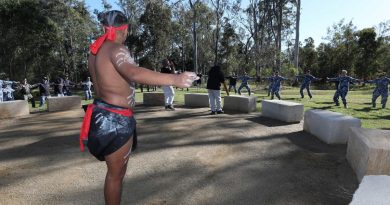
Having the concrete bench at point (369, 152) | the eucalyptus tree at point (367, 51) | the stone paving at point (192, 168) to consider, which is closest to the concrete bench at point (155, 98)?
the stone paving at point (192, 168)

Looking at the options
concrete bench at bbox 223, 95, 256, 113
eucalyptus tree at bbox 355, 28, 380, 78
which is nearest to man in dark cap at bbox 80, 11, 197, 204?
concrete bench at bbox 223, 95, 256, 113

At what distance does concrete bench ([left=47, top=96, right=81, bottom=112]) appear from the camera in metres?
12.7

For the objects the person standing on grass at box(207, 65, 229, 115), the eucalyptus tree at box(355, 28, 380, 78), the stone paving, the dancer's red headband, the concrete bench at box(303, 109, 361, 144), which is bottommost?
the stone paving

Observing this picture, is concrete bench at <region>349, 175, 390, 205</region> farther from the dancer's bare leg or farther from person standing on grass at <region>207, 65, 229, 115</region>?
person standing on grass at <region>207, 65, 229, 115</region>

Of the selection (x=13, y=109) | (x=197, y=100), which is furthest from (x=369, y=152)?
(x=13, y=109)

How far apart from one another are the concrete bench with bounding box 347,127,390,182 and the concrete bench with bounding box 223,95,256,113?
6.19 metres

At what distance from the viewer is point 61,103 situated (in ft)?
42.4

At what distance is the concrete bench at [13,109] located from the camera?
11141 millimetres

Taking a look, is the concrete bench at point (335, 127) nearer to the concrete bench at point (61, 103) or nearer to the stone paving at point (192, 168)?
the stone paving at point (192, 168)

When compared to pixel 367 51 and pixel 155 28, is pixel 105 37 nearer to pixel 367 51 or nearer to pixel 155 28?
pixel 155 28

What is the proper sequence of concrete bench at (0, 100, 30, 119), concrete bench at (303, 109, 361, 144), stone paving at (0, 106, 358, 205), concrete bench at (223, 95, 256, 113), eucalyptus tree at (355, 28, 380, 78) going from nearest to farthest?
stone paving at (0, 106, 358, 205) < concrete bench at (303, 109, 361, 144) < concrete bench at (0, 100, 30, 119) < concrete bench at (223, 95, 256, 113) < eucalyptus tree at (355, 28, 380, 78)

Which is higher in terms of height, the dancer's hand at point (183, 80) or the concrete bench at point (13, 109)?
the dancer's hand at point (183, 80)

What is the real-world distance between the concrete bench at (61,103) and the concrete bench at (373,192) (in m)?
11.7

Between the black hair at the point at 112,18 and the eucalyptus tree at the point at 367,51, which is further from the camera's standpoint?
the eucalyptus tree at the point at 367,51
